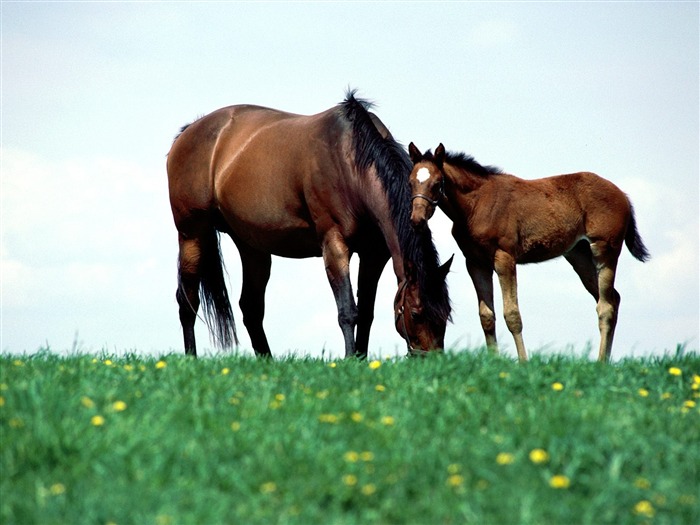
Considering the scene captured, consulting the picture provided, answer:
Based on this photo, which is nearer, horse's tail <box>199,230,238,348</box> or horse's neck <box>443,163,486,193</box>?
horse's neck <box>443,163,486,193</box>

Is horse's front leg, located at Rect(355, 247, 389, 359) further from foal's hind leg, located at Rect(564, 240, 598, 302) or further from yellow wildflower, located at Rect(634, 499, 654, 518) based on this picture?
yellow wildflower, located at Rect(634, 499, 654, 518)

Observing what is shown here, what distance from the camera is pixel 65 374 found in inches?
268

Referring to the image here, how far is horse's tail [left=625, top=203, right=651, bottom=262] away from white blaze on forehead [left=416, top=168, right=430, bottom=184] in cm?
371

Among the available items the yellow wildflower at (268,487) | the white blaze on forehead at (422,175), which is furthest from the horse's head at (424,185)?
the yellow wildflower at (268,487)

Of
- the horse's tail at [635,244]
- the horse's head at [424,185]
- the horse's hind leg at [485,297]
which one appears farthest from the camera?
the horse's tail at [635,244]

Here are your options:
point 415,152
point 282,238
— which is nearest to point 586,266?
point 415,152

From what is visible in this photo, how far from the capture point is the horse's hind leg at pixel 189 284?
1221cm

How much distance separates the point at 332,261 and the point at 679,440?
4.62 metres

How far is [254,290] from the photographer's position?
39.9 feet

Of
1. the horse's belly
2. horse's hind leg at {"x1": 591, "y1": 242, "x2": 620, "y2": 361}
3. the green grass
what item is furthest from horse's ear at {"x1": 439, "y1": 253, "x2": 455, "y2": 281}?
horse's hind leg at {"x1": 591, "y1": 242, "x2": 620, "y2": 361}

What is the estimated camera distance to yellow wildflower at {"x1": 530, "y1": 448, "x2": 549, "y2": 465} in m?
5.00

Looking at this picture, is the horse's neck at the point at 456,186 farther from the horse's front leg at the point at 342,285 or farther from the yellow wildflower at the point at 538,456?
the yellow wildflower at the point at 538,456

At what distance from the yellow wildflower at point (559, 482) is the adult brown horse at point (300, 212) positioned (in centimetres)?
407

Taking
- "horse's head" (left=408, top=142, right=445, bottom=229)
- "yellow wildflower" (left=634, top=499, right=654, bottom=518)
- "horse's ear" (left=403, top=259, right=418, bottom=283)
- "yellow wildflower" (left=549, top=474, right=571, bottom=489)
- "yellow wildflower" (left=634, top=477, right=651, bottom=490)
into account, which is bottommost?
"yellow wildflower" (left=634, top=499, right=654, bottom=518)
